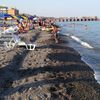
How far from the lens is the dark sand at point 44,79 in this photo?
11117mm

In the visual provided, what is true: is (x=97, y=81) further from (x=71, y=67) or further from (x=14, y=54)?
(x=14, y=54)

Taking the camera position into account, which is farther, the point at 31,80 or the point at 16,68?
the point at 16,68

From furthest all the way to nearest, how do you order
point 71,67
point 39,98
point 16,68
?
point 71,67, point 16,68, point 39,98

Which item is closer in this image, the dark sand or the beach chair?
the dark sand

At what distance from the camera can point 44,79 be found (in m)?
13.0

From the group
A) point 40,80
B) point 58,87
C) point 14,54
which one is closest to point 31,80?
point 40,80

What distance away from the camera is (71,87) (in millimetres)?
12398

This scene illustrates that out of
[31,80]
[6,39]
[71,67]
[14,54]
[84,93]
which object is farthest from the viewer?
[6,39]

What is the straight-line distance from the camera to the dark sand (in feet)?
36.5

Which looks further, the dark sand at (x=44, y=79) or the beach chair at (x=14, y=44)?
the beach chair at (x=14, y=44)

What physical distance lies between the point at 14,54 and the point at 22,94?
8.58m

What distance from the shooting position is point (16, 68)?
15.4 metres

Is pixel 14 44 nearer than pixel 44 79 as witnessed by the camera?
No

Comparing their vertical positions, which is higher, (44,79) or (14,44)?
(44,79)
